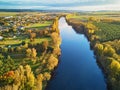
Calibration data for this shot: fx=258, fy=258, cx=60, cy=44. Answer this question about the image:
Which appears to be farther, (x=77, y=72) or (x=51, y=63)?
(x=77, y=72)

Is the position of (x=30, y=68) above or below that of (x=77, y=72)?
above

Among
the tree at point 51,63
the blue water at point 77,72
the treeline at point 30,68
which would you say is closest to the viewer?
the treeline at point 30,68

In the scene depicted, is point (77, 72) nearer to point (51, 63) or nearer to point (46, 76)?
point (51, 63)

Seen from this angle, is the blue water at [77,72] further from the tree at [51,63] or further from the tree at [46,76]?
the tree at [51,63]

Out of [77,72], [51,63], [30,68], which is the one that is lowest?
[77,72]

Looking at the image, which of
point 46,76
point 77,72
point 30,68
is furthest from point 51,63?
point 46,76

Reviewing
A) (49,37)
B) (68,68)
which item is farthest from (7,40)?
(68,68)

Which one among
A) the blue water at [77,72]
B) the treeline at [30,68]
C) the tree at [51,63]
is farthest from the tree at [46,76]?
the tree at [51,63]
